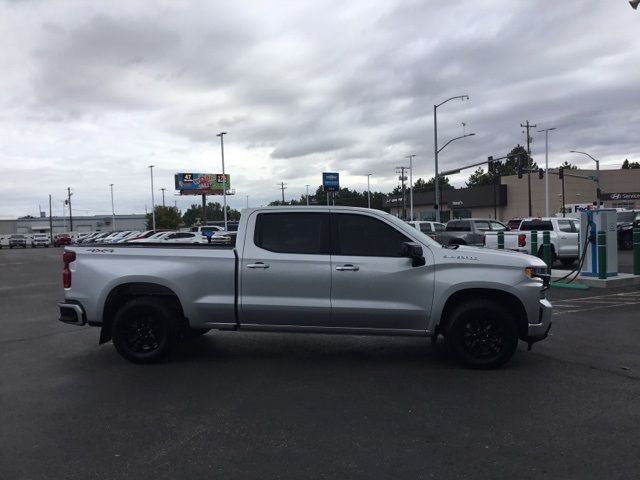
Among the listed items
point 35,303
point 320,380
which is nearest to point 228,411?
point 320,380

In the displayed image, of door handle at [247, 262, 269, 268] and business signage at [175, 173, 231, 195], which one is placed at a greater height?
business signage at [175, 173, 231, 195]

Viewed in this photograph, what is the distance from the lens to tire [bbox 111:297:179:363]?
21.7 feet

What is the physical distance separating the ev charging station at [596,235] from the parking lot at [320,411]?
6410 mm

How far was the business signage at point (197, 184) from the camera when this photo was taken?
86438mm

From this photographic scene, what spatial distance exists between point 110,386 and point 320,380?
2.24 metres

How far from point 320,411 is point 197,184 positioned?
84662 millimetres

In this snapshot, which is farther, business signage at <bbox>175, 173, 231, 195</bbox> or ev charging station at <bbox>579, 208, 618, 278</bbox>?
business signage at <bbox>175, 173, 231, 195</bbox>

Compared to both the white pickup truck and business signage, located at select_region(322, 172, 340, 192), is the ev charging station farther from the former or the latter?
business signage, located at select_region(322, 172, 340, 192)

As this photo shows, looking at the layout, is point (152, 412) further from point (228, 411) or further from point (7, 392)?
point (7, 392)

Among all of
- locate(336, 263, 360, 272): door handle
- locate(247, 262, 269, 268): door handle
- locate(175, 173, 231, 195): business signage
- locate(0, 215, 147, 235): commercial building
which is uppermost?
locate(175, 173, 231, 195): business signage

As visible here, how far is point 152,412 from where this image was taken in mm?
5047

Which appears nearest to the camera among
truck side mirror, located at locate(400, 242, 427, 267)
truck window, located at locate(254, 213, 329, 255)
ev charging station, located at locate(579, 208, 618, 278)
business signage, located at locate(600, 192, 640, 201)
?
truck side mirror, located at locate(400, 242, 427, 267)

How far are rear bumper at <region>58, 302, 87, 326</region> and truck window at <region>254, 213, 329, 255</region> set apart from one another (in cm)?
229

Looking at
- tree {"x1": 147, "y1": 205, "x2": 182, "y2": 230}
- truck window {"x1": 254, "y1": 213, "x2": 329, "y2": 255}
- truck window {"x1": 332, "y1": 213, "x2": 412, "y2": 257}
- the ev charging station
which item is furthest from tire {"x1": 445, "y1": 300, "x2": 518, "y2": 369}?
tree {"x1": 147, "y1": 205, "x2": 182, "y2": 230}
